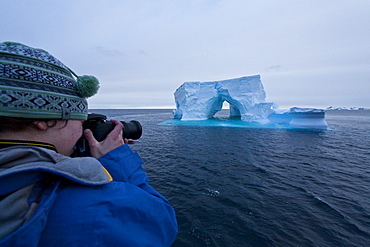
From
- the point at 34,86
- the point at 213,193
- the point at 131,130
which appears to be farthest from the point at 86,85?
the point at 213,193

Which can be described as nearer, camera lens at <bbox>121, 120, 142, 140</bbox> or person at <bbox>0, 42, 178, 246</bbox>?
person at <bbox>0, 42, 178, 246</bbox>

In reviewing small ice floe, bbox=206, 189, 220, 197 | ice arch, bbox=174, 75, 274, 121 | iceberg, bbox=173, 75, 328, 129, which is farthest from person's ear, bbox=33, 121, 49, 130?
ice arch, bbox=174, 75, 274, 121

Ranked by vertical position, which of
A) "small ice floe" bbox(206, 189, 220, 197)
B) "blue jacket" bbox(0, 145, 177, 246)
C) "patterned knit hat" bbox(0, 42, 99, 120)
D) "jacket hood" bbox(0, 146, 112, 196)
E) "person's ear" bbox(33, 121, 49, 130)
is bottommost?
"small ice floe" bbox(206, 189, 220, 197)

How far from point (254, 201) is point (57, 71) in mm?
3611

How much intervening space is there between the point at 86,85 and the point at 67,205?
1.83 ft

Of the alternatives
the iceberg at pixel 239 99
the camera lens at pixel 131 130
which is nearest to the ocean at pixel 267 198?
the camera lens at pixel 131 130

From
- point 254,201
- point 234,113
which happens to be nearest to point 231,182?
point 254,201

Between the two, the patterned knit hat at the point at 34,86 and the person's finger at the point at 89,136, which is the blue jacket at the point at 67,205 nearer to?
the patterned knit hat at the point at 34,86

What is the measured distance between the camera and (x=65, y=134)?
2.27 feet

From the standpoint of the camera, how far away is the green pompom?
2.54ft

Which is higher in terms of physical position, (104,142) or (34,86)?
(34,86)

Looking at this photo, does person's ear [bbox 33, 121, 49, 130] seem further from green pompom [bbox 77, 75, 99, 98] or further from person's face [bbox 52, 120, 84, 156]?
green pompom [bbox 77, 75, 99, 98]

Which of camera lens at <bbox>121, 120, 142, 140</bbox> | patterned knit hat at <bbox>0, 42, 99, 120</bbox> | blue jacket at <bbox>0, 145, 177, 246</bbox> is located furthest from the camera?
camera lens at <bbox>121, 120, 142, 140</bbox>

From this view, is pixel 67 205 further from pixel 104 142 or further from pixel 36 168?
pixel 104 142
